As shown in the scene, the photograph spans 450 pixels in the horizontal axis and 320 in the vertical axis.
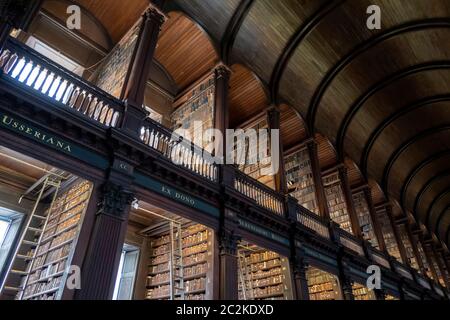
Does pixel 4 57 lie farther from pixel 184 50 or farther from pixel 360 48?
pixel 360 48

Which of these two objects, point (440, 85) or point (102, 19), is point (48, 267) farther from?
point (440, 85)

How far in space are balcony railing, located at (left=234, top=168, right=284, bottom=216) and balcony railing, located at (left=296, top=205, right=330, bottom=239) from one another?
32.4 inches

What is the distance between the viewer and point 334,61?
37.0 ft

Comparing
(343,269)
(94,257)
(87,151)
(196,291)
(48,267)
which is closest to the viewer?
(94,257)

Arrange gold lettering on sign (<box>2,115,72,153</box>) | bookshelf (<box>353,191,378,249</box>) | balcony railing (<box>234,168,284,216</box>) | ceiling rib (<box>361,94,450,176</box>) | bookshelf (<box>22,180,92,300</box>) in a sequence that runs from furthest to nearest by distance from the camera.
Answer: bookshelf (<box>353,191,378,249</box>), ceiling rib (<box>361,94,450,176</box>), balcony railing (<box>234,168,284,216</box>), bookshelf (<box>22,180,92,300</box>), gold lettering on sign (<box>2,115,72,153</box>)

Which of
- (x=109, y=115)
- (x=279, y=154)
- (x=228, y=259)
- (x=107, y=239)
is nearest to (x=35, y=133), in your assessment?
(x=109, y=115)

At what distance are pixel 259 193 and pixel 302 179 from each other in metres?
3.94

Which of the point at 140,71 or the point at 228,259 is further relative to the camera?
the point at 140,71

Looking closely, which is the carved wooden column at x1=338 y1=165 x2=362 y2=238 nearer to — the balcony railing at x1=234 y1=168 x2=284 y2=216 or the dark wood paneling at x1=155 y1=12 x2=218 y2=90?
the balcony railing at x1=234 y1=168 x2=284 y2=216

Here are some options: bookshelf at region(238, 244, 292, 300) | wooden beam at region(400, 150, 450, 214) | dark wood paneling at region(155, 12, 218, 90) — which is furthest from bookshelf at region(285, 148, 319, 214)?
wooden beam at region(400, 150, 450, 214)

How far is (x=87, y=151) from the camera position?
5.06m

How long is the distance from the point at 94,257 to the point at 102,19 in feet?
22.5

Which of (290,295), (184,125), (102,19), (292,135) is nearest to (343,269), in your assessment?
(290,295)

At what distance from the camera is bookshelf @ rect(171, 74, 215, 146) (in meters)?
8.45
